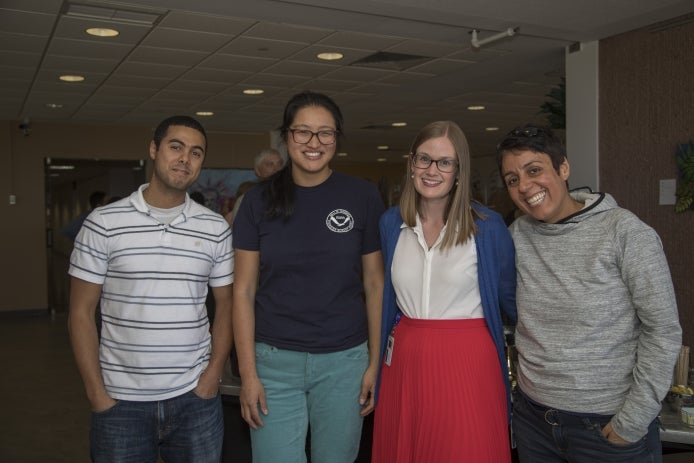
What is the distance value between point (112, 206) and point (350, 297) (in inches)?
32.0

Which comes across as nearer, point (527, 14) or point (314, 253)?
point (314, 253)

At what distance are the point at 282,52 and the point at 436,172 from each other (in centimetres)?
463

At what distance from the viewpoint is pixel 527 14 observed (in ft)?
16.9

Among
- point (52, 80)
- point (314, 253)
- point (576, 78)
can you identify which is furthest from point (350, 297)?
point (52, 80)

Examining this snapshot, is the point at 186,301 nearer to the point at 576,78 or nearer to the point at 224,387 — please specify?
the point at 224,387

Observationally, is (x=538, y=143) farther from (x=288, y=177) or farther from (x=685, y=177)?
(x=685, y=177)

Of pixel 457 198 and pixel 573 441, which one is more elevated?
pixel 457 198

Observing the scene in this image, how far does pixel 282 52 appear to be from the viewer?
6.46 meters

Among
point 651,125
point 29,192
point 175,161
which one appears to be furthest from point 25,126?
point 175,161

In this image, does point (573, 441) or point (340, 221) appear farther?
point (340, 221)

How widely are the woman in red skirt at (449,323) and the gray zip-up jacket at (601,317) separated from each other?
14cm

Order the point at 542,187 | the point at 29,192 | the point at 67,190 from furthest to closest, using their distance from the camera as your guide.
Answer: the point at 67,190 → the point at 29,192 → the point at 542,187

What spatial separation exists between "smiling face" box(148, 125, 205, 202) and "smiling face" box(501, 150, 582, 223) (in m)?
1.03

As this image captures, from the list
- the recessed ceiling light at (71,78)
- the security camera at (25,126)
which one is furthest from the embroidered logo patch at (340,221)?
the security camera at (25,126)
